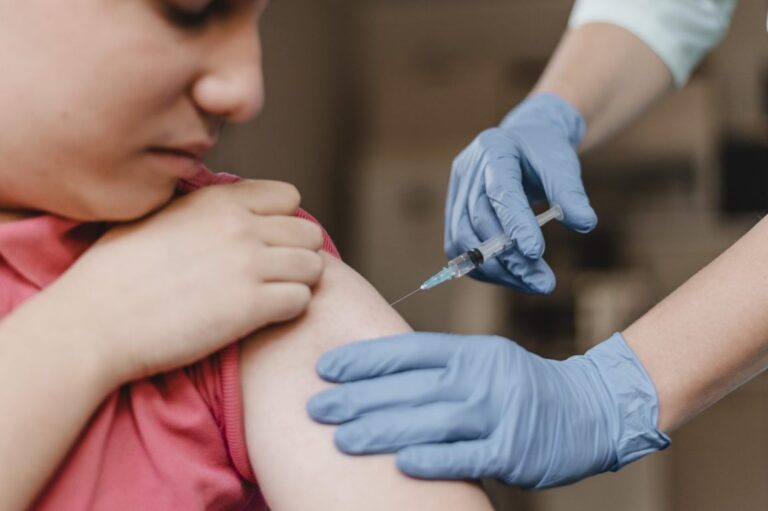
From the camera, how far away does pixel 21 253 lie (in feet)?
2.71

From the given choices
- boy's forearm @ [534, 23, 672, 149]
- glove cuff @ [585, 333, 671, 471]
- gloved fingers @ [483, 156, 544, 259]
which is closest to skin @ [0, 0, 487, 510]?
glove cuff @ [585, 333, 671, 471]

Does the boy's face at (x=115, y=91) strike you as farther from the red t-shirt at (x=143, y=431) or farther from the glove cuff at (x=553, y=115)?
the glove cuff at (x=553, y=115)

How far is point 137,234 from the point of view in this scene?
2.71 feet

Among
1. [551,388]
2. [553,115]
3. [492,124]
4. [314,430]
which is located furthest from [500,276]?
[492,124]

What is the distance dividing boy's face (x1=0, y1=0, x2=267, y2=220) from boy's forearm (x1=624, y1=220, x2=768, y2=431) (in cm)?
56

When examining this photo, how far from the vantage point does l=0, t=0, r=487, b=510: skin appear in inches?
28.4

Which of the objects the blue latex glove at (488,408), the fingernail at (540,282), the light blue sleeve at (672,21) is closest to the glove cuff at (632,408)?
the blue latex glove at (488,408)

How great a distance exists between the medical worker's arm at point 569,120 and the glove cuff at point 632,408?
18 centimetres

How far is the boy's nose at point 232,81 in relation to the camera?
75cm

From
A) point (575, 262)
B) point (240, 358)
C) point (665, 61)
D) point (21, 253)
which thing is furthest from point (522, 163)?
point (575, 262)

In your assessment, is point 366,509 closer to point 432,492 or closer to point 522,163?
point 432,492

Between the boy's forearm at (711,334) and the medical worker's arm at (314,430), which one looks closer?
the medical worker's arm at (314,430)

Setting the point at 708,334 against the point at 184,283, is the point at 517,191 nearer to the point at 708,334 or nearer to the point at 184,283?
the point at 708,334

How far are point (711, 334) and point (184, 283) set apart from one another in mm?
599
